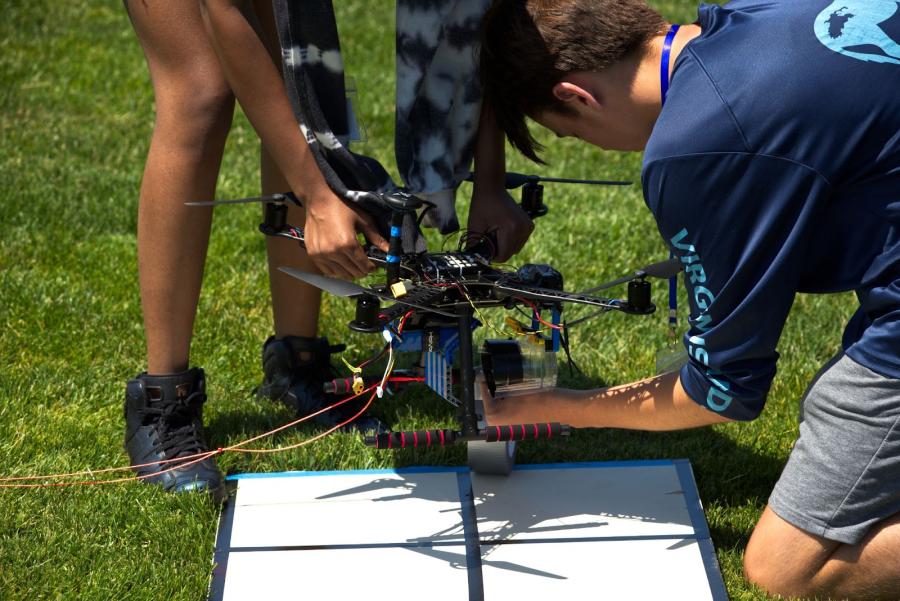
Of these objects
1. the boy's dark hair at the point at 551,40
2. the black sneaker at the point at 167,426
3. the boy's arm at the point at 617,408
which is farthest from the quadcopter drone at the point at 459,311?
the black sneaker at the point at 167,426

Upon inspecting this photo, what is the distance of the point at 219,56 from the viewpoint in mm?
2584

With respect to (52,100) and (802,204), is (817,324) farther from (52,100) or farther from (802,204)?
(52,100)

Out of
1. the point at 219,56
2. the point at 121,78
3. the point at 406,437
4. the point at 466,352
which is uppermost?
the point at 121,78

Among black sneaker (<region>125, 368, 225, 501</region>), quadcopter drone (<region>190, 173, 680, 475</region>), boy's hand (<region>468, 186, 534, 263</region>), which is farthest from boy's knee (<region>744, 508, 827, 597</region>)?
black sneaker (<region>125, 368, 225, 501</region>)

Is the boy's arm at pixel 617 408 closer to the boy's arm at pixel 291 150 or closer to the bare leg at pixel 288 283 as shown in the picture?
the boy's arm at pixel 291 150

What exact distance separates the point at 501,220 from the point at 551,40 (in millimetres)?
654

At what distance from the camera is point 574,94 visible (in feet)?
8.12

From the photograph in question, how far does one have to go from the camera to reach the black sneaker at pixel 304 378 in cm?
329

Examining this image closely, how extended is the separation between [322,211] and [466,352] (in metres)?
0.43

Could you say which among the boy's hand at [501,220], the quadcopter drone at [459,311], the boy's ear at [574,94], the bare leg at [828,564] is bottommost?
the bare leg at [828,564]

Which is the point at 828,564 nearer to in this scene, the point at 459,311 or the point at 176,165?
the point at 459,311

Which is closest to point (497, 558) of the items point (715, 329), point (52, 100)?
point (715, 329)

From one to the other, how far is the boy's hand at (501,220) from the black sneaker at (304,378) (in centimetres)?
60

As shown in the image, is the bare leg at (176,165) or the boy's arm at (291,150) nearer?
the boy's arm at (291,150)
